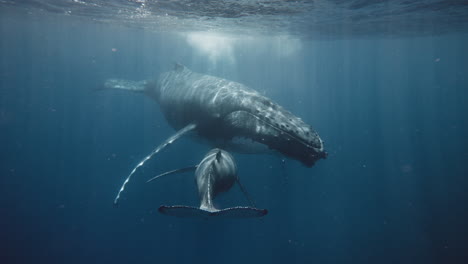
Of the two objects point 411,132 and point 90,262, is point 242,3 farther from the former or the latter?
point 411,132

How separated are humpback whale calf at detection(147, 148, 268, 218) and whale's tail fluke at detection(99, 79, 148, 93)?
47.2ft

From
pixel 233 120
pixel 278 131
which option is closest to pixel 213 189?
pixel 278 131

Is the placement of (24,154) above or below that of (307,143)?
below

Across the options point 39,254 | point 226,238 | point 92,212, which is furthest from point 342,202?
point 39,254

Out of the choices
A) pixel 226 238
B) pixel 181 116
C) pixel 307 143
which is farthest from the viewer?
pixel 226 238

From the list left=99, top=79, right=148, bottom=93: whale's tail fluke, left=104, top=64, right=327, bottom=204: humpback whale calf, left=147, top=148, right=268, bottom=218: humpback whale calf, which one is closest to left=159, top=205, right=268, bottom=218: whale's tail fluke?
left=147, top=148, right=268, bottom=218: humpback whale calf

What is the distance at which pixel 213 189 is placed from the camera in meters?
5.86

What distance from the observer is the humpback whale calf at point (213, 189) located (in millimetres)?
4191

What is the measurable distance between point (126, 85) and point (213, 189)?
17843 mm

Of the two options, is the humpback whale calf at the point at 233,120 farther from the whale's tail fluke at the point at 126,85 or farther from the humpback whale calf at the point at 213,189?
the whale's tail fluke at the point at 126,85

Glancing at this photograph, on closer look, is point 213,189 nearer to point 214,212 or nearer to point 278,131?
point 214,212

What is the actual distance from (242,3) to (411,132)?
43.7m

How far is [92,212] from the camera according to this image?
67.4 feet

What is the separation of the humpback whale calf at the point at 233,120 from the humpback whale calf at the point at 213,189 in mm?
1355
